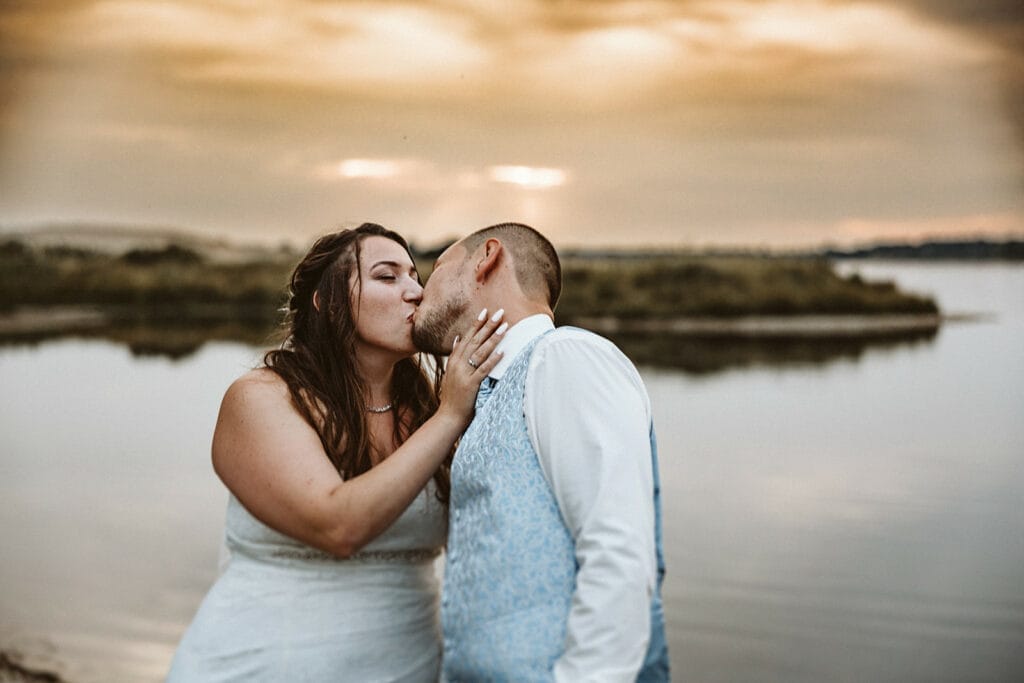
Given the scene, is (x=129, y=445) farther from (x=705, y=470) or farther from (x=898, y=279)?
(x=898, y=279)

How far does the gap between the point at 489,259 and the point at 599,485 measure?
587mm

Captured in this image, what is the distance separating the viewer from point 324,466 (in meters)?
2.20

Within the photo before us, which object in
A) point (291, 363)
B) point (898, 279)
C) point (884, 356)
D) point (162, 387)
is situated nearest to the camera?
point (291, 363)

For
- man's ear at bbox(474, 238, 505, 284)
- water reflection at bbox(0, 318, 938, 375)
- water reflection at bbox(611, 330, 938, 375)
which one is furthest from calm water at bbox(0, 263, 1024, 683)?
water reflection at bbox(0, 318, 938, 375)

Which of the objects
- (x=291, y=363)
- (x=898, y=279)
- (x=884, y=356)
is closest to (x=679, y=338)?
(x=884, y=356)

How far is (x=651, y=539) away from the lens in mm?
1770

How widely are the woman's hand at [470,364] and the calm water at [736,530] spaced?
1348mm

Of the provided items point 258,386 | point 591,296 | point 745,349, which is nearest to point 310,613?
point 258,386

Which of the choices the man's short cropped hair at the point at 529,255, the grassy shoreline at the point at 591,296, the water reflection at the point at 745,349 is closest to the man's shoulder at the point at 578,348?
the man's short cropped hair at the point at 529,255

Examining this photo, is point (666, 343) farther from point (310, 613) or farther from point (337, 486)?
point (337, 486)

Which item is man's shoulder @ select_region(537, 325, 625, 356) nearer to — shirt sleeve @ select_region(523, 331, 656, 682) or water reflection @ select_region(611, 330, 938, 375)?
shirt sleeve @ select_region(523, 331, 656, 682)

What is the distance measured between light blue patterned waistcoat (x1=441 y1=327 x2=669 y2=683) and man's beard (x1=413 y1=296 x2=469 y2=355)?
11.6 inches

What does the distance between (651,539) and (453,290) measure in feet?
2.31

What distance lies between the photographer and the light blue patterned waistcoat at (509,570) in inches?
70.2
